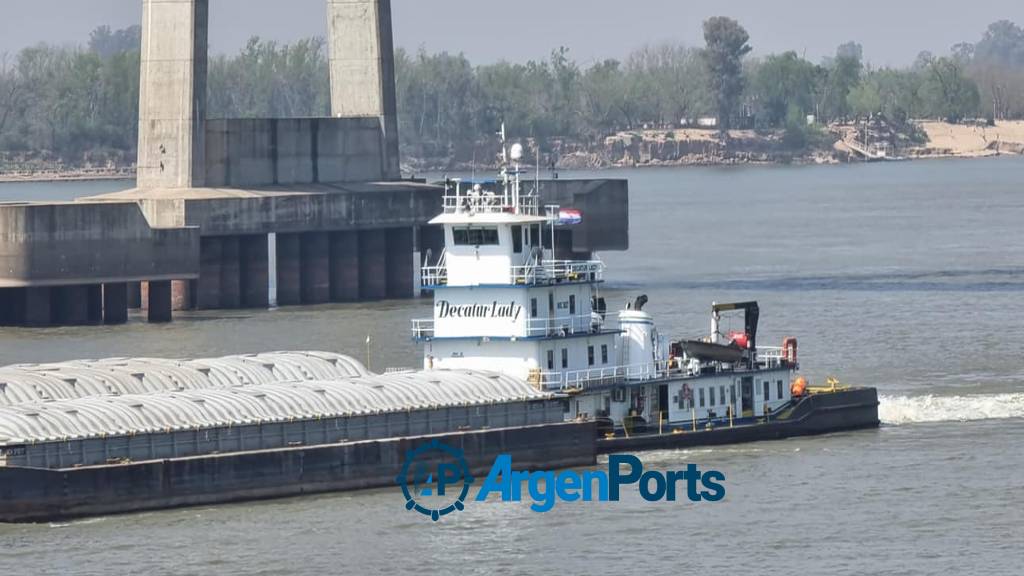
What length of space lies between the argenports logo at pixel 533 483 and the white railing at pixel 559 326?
400 cm

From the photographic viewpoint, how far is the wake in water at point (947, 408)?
59.0m

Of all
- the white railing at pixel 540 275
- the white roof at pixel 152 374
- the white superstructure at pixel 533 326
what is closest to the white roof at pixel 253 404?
the white roof at pixel 152 374

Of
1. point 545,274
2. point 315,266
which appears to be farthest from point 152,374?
point 315,266

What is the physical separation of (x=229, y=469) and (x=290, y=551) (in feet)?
12.5

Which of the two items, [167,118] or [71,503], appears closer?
[71,503]

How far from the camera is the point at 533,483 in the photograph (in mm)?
49469

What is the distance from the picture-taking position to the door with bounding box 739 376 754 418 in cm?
5650

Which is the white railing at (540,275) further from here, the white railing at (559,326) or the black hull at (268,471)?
the black hull at (268,471)

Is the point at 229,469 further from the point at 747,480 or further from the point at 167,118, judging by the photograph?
the point at 167,118

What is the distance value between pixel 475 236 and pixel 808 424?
8.94 meters

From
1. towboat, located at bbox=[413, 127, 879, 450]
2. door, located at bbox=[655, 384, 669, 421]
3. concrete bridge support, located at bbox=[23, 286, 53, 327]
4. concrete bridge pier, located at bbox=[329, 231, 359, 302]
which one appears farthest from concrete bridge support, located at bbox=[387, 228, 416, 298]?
door, located at bbox=[655, 384, 669, 421]

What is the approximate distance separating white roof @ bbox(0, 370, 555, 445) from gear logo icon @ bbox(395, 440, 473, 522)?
3.43 ft

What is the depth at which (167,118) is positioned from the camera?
93.9 meters

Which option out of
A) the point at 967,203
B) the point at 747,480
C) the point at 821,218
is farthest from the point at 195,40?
the point at 967,203
